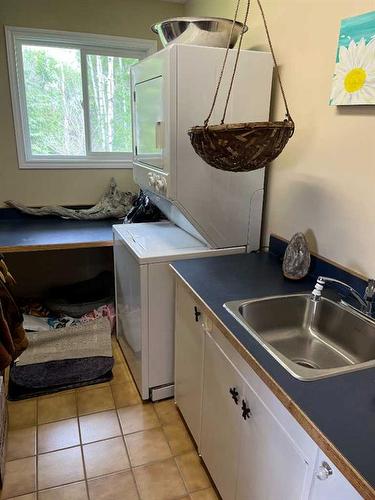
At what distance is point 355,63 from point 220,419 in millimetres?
1433

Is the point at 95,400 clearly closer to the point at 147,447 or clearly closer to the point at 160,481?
the point at 147,447

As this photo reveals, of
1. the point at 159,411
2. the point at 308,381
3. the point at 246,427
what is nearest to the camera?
the point at 308,381

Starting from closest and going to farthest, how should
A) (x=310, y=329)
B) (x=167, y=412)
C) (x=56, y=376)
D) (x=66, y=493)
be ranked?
(x=310, y=329) → (x=66, y=493) → (x=167, y=412) → (x=56, y=376)

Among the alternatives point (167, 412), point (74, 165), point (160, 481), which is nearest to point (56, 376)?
point (167, 412)

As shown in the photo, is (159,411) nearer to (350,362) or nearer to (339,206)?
(350,362)

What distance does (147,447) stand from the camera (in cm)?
185

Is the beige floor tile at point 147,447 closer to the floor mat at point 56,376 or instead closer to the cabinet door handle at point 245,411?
the floor mat at point 56,376

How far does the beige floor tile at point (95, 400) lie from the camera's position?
2100 millimetres

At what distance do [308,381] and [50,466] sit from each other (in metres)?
1.40

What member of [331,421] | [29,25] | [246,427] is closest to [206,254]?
[246,427]

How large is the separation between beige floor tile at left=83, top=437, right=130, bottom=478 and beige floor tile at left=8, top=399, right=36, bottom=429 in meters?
0.39

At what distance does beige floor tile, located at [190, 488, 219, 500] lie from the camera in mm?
1592

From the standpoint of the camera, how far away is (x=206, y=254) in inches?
76.2

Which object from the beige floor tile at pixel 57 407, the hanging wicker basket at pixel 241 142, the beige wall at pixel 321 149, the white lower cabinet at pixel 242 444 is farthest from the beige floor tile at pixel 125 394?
the hanging wicker basket at pixel 241 142
